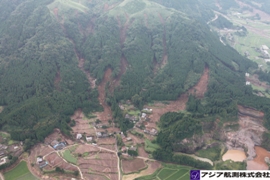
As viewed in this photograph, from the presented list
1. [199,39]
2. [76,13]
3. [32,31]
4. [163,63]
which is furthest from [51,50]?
[199,39]

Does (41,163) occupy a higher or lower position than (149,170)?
higher

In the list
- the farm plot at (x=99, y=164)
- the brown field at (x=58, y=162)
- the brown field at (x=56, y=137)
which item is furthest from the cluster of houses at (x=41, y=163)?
the farm plot at (x=99, y=164)

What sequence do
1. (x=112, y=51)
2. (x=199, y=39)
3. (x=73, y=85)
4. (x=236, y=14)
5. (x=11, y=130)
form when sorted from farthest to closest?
(x=236, y=14)
(x=199, y=39)
(x=112, y=51)
(x=73, y=85)
(x=11, y=130)

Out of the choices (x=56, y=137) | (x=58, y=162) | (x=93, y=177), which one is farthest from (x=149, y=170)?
(x=56, y=137)

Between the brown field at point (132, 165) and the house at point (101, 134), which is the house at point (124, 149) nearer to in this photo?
the brown field at point (132, 165)

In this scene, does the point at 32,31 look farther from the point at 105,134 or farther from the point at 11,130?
the point at 105,134

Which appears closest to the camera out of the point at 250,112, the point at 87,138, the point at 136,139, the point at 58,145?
the point at 58,145

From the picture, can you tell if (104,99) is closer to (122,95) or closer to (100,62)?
(122,95)

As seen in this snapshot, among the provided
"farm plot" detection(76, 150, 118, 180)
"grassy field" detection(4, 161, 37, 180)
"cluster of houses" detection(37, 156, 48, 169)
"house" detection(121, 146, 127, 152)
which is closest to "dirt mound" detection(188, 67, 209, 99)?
"house" detection(121, 146, 127, 152)
